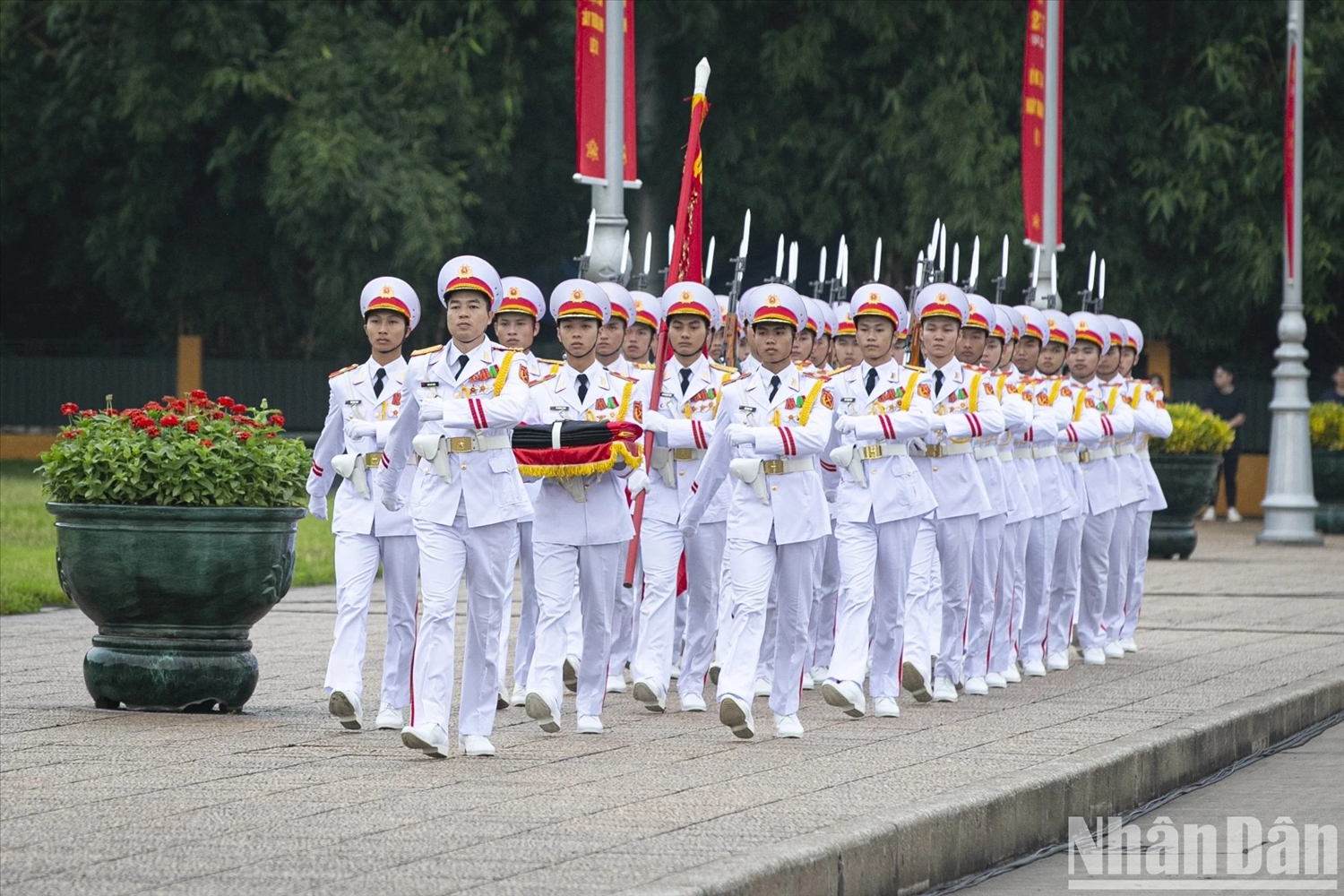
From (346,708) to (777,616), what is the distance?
1846 millimetres

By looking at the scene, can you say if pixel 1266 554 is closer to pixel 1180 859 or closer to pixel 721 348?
pixel 721 348

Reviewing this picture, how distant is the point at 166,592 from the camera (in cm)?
1005

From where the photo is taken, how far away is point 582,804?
25.2 ft

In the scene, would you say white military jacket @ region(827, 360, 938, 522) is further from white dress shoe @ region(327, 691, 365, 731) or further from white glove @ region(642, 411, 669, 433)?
white dress shoe @ region(327, 691, 365, 731)

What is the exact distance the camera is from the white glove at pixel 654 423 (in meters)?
11.0

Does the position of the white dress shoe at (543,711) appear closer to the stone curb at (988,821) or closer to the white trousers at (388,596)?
the white trousers at (388,596)

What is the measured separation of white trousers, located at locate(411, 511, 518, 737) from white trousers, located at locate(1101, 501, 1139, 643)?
537cm

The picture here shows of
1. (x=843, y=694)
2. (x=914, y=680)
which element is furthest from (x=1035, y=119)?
(x=843, y=694)

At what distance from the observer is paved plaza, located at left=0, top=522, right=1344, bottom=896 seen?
6.45m

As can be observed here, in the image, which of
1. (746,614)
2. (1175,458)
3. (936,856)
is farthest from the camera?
(1175,458)

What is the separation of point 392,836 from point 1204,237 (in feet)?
74.4

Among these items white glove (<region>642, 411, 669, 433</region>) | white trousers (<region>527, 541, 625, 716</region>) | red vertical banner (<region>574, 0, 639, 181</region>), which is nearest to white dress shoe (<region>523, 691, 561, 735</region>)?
white trousers (<region>527, 541, 625, 716</region>)

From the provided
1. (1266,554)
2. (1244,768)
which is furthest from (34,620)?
(1266,554)

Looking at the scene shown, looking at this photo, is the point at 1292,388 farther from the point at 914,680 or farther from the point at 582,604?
the point at 582,604
